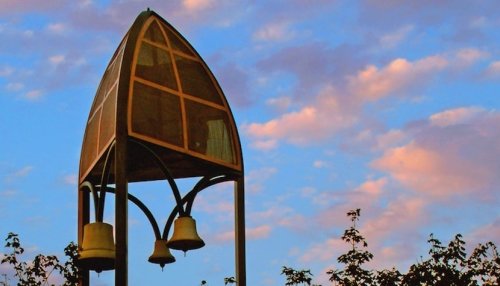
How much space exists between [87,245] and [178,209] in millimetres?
2007

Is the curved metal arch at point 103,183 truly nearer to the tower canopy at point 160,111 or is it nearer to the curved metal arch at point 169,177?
the tower canopy at point 160,111

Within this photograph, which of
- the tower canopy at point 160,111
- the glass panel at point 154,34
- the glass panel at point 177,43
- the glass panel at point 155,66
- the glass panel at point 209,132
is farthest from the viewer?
the glass panel at point 177,43

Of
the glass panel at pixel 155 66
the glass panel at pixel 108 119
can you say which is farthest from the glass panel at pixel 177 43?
the glass panel at pixel 108 119

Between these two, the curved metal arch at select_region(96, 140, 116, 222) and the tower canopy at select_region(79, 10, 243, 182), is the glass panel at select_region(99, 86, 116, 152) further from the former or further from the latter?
the curved metal arch at select_region(96, 140, 116, 222)

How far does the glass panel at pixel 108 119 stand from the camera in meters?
22.1

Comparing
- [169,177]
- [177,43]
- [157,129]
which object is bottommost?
[169,177]

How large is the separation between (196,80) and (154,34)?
1230mm

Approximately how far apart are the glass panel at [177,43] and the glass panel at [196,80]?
24 cm

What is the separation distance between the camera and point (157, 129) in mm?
21953

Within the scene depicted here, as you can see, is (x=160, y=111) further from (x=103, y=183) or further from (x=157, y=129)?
(x=103, y=183)

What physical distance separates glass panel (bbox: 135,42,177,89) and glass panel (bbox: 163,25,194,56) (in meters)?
0.42

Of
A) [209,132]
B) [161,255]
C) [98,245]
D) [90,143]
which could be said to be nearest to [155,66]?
[209,132]

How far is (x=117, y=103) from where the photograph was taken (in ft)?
71.0

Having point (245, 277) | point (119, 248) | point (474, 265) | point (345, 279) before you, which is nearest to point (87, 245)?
point (119, 248)
